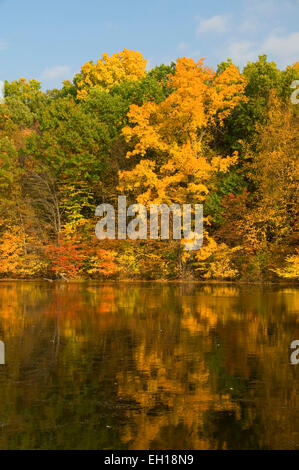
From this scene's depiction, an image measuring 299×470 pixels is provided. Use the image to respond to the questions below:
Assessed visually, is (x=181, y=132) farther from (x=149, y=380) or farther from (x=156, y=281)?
(x=149, y=380)

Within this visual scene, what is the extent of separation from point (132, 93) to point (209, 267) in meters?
13.8

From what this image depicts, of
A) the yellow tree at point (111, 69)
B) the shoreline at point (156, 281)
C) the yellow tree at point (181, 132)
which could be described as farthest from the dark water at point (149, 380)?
the yellow tree at point (111, 69)

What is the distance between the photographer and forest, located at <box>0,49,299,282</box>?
35.1m

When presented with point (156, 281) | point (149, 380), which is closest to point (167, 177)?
point (156, 281)

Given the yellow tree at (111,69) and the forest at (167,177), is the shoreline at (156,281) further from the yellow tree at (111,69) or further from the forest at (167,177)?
the yellow tree at (111,69)

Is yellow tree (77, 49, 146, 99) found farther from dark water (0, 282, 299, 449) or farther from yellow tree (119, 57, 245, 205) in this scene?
dark water (0, 282, 299, 449)

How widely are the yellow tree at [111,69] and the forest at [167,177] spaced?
19.0 m

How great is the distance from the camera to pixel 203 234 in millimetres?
36000

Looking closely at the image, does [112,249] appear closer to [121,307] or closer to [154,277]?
[154,277]

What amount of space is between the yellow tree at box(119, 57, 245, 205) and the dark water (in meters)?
16.9

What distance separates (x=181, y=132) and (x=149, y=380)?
2839cm

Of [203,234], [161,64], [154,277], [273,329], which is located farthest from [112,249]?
[273,329]

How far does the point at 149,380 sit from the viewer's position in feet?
30.8

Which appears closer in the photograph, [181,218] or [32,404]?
[32,404]
